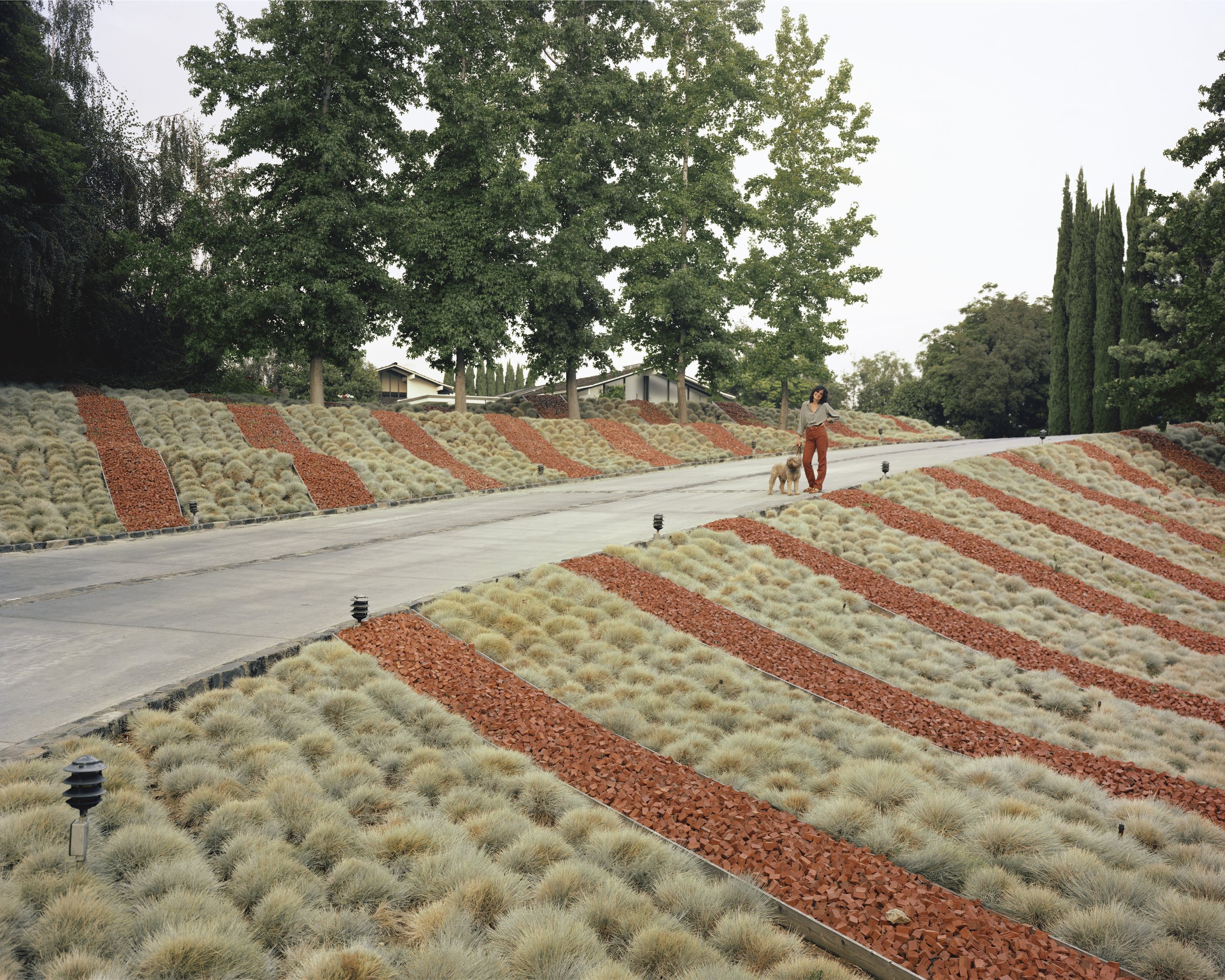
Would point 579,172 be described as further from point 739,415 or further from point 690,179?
point 739,415

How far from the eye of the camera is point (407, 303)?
24203 millimetres

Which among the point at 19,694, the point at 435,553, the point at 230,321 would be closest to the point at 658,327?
the point at 230,321

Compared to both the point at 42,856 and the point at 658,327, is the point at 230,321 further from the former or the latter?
the point at 42,856

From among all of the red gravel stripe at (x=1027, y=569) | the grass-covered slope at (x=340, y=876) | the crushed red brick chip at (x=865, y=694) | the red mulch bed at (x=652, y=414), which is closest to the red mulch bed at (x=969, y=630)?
the crushed red brick chip at (x=865, y=694)

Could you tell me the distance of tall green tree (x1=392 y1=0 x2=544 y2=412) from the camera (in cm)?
2392

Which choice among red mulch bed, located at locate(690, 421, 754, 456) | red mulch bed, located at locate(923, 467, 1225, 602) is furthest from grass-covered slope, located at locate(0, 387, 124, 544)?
red mulch bed, located at locate(690, 421, 754, 456)

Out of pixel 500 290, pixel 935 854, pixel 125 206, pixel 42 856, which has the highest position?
pixel 125 206

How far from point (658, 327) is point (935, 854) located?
26.9 m

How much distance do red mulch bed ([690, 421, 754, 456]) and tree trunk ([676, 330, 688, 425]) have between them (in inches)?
25.5

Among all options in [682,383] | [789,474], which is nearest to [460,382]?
[682,383]

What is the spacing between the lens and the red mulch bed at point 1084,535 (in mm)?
13141

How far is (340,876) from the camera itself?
3533mm

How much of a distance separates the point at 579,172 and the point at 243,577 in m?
20.8

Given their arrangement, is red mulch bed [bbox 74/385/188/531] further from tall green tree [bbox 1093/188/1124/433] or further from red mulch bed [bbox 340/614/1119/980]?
tall green tree [bbox 1093/188/1124/433]
